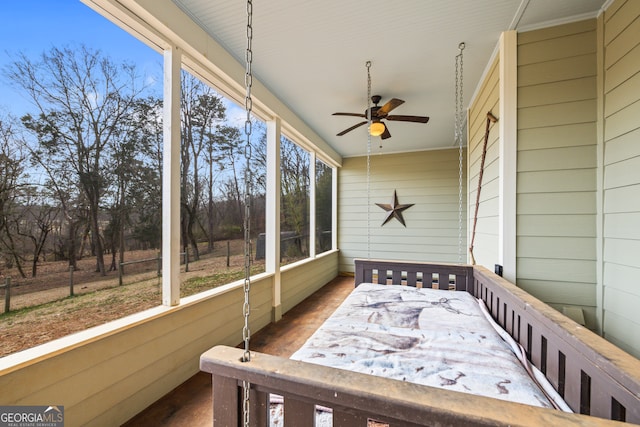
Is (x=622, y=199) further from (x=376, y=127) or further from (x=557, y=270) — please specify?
(x=376, y=127)

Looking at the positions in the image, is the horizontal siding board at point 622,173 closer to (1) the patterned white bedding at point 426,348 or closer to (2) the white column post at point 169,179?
(1) the patterned white bedding at point 426,348

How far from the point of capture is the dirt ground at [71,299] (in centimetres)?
121

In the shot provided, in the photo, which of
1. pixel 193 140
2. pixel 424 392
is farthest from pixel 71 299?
pixel 424 392

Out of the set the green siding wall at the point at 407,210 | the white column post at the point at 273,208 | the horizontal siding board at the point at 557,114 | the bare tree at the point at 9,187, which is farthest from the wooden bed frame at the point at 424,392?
the green siding wall at the point at 407,210

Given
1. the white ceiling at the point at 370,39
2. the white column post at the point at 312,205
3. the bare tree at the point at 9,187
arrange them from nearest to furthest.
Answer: the bare tree at the point at 9,187 → the white ceiling at the point at 370,39 → the white column post at the point at 312,205

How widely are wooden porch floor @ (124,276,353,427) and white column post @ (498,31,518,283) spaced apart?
6.59 ft

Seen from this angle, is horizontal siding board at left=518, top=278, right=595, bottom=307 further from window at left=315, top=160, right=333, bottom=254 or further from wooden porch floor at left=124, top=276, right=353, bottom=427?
window at left=315, top=160, right=333, bottom=254

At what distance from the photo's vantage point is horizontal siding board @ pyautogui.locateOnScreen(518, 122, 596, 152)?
70.2 inches

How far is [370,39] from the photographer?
2.08 m

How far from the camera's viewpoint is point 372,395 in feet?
1.87

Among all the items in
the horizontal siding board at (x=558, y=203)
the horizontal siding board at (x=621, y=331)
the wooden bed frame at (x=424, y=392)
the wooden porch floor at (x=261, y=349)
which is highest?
the horizontal siding board at (x=558, y=203)

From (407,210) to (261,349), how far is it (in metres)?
3.87

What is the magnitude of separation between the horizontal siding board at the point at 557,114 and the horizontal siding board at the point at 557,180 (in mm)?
355

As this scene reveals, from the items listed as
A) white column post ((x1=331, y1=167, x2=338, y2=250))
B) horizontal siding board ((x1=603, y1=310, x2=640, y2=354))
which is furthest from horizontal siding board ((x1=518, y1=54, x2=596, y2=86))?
white column post ((x1=331, y1=167, x2=338, y2=250))
